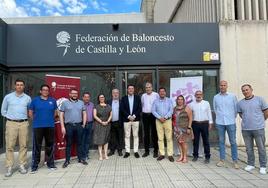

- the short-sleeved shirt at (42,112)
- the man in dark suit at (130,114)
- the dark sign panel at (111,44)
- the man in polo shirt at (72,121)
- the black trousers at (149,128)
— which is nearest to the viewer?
the short-sleeved shirt at (42,112)

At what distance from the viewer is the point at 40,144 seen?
8273mm

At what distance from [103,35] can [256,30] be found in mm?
4527

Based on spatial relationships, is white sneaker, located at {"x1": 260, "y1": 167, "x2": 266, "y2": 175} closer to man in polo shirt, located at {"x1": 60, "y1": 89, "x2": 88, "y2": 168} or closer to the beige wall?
the beige wall

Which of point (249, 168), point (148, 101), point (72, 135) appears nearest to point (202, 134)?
point (249, 168)

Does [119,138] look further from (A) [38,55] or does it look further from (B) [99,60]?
(A) [38,55]

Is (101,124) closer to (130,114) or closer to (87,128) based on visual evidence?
(87,128)

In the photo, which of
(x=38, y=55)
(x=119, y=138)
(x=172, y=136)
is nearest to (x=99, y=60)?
(x=38, y=55)

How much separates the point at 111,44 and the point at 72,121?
3.25 m

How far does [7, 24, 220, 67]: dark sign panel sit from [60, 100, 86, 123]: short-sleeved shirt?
246 cm

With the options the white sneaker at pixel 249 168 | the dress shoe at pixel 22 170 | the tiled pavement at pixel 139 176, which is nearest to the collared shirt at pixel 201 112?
the tiled pavement at pixel 139 176

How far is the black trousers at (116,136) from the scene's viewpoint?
9.83m

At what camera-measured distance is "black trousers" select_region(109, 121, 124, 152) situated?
387 inches

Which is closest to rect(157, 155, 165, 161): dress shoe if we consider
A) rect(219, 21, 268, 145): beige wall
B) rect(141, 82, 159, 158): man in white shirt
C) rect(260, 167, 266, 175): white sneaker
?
rect(141, 82, 159, 158): man in white shirt

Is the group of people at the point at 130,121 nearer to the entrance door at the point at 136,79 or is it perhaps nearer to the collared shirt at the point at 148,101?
the collared shirt at the point at 148,101
